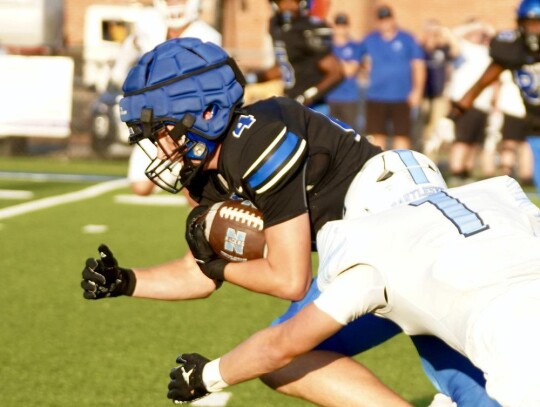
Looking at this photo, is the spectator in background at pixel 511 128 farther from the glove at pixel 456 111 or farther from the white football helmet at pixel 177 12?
the white football helmet at pixel 177 12

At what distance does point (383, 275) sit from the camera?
10.2 ft

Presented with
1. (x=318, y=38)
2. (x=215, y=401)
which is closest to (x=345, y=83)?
(x=318, y=38)

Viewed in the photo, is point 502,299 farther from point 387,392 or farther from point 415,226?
point 387,392

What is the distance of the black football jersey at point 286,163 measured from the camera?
368 cm

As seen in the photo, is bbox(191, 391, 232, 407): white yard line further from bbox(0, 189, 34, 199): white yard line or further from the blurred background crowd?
bbox(0, 189, 34, 199): white yard line

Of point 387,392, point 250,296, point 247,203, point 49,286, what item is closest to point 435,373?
point 387,392

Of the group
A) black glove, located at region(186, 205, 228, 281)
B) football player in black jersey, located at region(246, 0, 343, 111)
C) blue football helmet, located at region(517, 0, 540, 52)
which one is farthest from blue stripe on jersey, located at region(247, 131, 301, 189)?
football player in black jersey, located at region(246, 0, 343, 111)

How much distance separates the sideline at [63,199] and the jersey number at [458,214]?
7.58 m

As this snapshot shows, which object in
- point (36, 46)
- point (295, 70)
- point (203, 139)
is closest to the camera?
point (203, 139)

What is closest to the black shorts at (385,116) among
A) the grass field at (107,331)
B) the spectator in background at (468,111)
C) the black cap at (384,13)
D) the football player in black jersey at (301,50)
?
the spectator in background at (468,111)

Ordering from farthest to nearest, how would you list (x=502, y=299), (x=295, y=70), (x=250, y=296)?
(x=295, y=70), (x=250, y=296), (x=502, y=299)

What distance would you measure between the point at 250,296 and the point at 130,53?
4486 millimetres

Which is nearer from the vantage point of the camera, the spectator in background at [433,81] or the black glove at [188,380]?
the black glove at [188,380]

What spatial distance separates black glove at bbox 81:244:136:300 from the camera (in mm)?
3951
